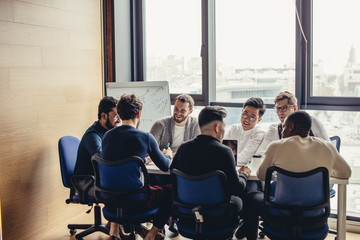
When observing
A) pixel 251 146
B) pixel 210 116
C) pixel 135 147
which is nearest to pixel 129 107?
pixel 135 147

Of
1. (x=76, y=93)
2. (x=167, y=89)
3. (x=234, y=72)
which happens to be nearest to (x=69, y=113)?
(x=76, y=93)

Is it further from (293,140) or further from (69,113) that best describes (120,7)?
(293,140)

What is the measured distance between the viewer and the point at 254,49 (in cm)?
426

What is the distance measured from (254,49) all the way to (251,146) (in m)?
1.27

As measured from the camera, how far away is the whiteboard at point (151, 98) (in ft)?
14.2

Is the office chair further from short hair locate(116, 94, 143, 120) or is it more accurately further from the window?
the window

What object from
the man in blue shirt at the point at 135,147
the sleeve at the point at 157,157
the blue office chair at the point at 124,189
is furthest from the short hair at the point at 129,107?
the blue office chair at the point at 124,189

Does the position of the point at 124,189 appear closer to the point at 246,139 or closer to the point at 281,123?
the point at 246,139

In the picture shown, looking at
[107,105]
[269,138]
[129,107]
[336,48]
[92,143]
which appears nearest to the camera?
[129,107]

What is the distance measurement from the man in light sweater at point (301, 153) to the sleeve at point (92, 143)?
1.30 meters

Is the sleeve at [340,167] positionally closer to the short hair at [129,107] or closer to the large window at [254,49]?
the short hair at [129,107]

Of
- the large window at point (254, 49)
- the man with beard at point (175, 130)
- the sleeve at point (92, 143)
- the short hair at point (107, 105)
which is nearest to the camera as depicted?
the sleeve at point (92, 143)

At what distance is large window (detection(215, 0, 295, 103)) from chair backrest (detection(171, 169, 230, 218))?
6.35 feet

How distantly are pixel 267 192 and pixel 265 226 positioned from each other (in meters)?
0.24
